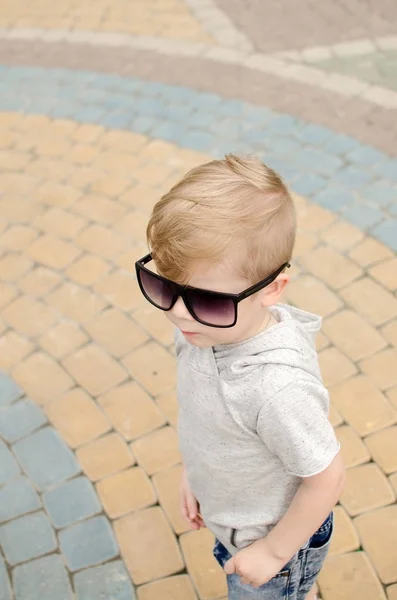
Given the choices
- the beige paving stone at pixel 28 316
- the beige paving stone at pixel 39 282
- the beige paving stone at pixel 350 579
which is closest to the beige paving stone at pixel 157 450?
the beige paving stone at pixel 350 579

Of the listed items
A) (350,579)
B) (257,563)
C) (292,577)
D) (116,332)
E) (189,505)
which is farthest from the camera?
(116,332)

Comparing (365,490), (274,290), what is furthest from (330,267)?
(274,290)

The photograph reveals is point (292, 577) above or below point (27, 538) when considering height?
above

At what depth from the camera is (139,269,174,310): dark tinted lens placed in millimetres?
1575

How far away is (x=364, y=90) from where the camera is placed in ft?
17.9

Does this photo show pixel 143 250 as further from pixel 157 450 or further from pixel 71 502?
pixel 71 502

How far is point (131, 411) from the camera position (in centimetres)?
327

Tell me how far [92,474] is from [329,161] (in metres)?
2.89

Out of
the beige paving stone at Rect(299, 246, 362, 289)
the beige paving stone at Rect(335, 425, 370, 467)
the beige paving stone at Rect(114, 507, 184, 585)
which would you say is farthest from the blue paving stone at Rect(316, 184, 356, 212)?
the beige paving stone at Rect(114, 507, 184, 585)

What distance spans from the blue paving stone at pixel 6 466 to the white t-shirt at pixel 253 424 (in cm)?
140

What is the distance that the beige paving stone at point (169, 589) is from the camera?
261 centimetres

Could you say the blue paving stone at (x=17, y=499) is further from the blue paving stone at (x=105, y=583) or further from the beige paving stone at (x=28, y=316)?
the beige paving stone at (x=28, y=316)

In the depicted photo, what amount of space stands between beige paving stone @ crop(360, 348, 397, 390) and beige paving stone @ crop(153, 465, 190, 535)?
1.11 m

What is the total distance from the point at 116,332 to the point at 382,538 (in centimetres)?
175
